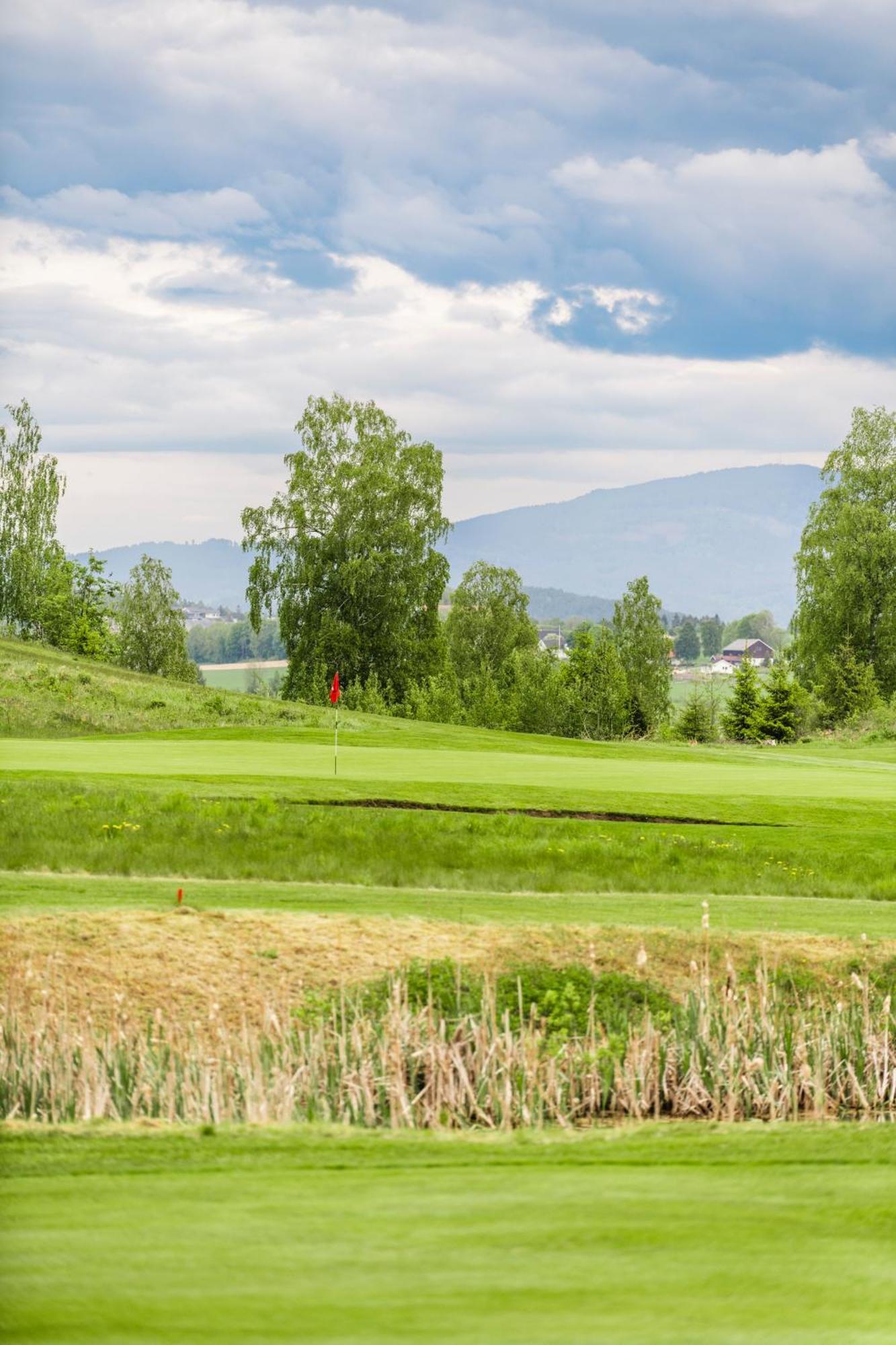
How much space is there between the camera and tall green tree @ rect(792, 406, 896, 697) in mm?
39344

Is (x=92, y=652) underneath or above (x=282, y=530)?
underneath

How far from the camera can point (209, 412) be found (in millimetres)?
8133

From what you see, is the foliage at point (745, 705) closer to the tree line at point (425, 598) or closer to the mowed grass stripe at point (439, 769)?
the tree line at point (425, 598)

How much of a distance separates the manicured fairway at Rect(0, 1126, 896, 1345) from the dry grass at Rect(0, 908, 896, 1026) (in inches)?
119

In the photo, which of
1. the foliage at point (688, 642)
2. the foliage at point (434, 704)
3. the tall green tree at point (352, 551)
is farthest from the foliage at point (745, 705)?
the foliage at point (688, 642)

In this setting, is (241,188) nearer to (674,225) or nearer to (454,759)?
(674,225)

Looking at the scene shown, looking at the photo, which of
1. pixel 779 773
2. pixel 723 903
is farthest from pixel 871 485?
pixel 723 903

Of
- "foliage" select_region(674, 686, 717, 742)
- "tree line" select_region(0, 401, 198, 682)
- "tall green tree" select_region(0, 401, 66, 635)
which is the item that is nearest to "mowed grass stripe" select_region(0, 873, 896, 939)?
"tree line" select_region(0, 401, 198, 682)

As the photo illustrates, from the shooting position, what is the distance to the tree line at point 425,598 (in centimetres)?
3528

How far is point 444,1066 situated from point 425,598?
32.4m

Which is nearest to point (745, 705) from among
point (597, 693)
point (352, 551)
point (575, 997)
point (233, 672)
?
point (597, 693)

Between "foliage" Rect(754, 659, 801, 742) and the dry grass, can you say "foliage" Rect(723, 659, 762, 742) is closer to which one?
"foliage" Rect(754, 659, 801, 742)

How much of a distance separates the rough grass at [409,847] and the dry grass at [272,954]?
2521mm

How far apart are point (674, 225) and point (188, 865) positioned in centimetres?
858
